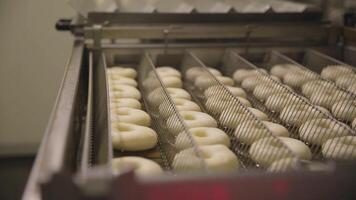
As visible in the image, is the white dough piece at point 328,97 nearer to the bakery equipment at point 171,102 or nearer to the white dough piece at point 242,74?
the bakery equipment at point 171,102

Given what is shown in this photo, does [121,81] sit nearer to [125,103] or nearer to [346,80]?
[125,103]

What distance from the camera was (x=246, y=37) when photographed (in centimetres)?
193

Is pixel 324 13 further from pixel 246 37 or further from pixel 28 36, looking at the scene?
pixel 28 36

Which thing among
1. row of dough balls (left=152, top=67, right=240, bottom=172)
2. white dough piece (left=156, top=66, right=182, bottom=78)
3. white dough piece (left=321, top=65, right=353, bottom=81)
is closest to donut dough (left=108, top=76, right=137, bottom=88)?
white dough piece (left=156, top=66, right=182, bottom=78)

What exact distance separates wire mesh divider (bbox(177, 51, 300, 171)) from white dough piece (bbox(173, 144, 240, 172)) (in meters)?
0.08

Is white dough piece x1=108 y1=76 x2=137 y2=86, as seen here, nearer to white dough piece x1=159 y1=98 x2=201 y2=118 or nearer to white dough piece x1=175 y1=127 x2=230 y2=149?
white dough piece x1=159 y1=98 x2=201 y2=118

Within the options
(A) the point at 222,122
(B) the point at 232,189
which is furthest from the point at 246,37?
(B) the point at 232,189

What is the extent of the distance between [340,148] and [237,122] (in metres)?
0.32

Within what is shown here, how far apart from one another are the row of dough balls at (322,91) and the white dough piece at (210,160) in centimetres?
47

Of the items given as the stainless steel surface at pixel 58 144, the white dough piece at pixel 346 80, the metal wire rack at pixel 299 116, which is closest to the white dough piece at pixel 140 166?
the stainless steel surface at pixel 58 144

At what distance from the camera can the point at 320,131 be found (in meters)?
1.19

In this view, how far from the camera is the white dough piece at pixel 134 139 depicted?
3.72ft

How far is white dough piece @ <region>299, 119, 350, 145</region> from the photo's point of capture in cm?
117

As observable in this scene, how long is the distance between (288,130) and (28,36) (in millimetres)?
2223
